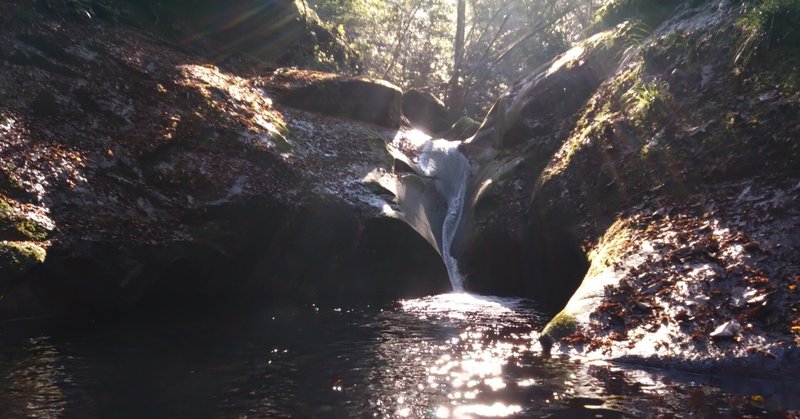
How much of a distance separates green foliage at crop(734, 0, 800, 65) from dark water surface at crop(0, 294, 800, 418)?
6.47m

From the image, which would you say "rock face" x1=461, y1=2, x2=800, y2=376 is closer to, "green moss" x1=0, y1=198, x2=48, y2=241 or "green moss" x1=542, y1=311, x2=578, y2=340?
"green moss" x1=542, y1=311, x2=578, y2=340

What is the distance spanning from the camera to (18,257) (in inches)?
319

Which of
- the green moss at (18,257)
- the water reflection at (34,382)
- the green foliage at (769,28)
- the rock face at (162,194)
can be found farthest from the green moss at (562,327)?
the green moss at (18,257)

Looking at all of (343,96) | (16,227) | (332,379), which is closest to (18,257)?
(16,227)

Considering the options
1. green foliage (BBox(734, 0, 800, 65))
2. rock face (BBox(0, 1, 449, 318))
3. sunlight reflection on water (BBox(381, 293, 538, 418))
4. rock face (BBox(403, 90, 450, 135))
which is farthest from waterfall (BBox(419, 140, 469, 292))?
green foliage (BBox(734, 0, 800, 65))

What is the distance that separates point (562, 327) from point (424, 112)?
17431mm

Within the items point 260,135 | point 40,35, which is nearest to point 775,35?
point 260,135

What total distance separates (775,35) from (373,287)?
9056mm

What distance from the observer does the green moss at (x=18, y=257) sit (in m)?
8.00

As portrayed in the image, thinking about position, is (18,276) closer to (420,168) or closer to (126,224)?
(126,224)

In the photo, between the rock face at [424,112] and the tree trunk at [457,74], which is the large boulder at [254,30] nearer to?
the rock face at [424,112]

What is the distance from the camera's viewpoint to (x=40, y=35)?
39.5 ft

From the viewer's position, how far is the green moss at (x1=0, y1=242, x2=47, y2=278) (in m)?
8.00

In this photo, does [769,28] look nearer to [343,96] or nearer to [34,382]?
[343,96]
